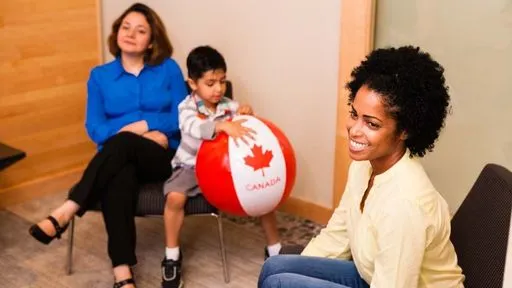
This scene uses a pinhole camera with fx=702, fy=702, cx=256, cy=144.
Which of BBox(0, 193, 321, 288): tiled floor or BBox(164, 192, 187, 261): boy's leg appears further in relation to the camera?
BBox(0, 193, 321, 288): tiled floor

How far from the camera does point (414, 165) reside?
169cm

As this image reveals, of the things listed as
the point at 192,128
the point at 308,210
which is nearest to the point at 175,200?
the point at 192,128

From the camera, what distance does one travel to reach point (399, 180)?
1646 millimetres

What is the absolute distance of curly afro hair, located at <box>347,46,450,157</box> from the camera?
162 cm

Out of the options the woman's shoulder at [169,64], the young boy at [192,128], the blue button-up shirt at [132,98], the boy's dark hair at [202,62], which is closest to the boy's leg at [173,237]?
the young boy at [192,128]

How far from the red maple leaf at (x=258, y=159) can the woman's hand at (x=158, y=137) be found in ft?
1.87

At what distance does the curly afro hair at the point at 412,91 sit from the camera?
1.62 meters

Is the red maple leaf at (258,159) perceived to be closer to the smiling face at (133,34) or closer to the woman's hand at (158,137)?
the woman's hand at (158,137)

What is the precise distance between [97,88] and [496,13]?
1589mm

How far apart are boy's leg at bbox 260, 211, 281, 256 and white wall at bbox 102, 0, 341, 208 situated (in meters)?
0.50

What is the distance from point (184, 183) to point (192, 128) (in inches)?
8.3

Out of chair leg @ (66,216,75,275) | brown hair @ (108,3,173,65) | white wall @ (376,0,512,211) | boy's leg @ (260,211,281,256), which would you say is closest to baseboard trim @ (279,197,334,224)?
boy's leg @ (260,211,281,256)

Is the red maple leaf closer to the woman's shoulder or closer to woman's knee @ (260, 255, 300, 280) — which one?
woman's knee @ (260, 255, 300, 280)

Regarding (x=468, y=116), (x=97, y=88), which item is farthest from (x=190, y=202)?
(x=468, y=116)
